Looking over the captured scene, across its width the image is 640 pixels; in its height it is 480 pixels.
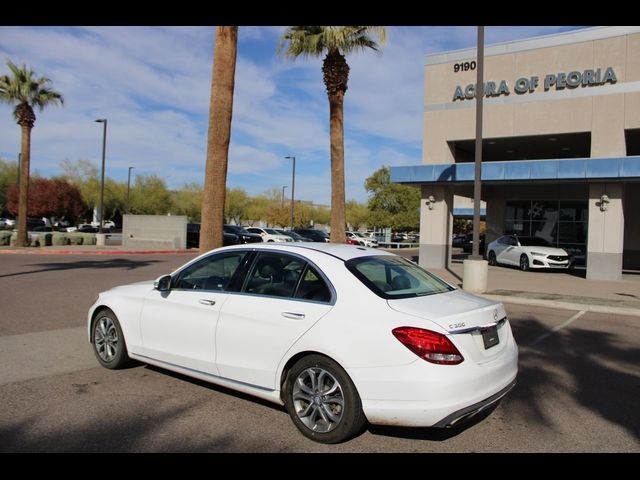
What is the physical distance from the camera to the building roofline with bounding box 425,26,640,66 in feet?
63.7

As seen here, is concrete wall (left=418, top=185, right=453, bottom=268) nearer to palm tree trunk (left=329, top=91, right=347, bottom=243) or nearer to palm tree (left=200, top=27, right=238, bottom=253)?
palm tree trunk (left=329, top=91, right=347, bottom=243)

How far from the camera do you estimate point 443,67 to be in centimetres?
2273

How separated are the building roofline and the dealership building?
0.04 meters

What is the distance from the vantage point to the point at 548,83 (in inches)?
807

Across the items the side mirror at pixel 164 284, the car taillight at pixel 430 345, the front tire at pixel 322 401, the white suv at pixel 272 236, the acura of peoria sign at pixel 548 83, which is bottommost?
the front tire at pixel 322 401

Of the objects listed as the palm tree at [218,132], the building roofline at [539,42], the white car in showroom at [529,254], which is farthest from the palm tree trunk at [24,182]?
the white car in showroom at [529,254]

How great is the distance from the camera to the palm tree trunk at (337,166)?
1730 cm

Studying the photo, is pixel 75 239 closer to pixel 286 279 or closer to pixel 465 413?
pixel 286 279

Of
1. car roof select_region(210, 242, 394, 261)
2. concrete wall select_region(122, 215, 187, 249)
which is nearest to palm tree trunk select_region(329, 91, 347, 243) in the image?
car roof select_region(210, 242, 394, 261)

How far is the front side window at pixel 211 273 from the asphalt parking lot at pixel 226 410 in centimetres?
105

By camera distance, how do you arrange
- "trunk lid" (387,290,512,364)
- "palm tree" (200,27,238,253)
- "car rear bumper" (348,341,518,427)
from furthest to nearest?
1. "palm tree" (200,27,238,253)
2. "trunk lid" (387,290,512,364)
3. "car rear bumper" (348,341,518,427)

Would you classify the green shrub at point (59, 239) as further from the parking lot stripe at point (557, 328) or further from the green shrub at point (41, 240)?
the parking lot stripe at point (557, 328)

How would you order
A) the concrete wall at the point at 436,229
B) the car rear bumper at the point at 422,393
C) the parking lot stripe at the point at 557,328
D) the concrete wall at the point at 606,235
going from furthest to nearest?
the concrete wall at the point at 436,229 < the concrete wall at the point at 606,235 < the parking lot stripe at the point at 557,328 < the car rear bumper at the point at 422,393
